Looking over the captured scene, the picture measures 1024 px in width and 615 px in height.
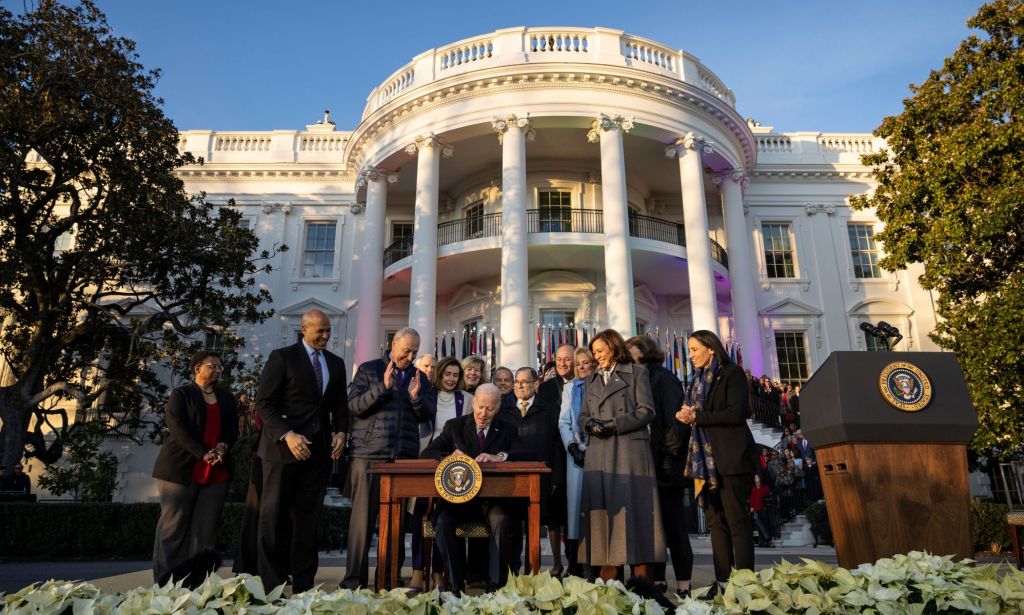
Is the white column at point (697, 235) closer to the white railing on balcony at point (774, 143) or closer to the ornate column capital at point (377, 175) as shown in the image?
the white railing on balcony at point (774, 143)

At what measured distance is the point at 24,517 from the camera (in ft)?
32.3

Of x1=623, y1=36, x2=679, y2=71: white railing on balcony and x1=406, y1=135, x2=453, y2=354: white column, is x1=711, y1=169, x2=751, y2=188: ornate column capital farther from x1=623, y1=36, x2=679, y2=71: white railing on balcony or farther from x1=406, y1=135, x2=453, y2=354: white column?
x1=406, y1=135, x2=453, y2=354: white column

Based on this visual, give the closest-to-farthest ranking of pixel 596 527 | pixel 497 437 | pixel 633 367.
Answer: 1. pixel 596 527
2. pixel 633 367
3. pixel 497 437

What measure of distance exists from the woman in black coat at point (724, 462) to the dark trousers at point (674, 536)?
0.20 m

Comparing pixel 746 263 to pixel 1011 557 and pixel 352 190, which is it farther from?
pixel 352 190

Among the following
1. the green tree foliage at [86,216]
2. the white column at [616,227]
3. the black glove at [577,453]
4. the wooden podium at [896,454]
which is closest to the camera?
the wooden podium at [896,454]

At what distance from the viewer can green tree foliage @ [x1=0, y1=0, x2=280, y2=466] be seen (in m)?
12.4

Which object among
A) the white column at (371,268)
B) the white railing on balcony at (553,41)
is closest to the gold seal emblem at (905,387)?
the white column at (371,268)

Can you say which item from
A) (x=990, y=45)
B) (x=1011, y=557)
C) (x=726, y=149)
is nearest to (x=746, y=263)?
(x=726, y=149)

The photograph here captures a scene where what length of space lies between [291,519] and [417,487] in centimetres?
102

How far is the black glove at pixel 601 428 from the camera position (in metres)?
4.34

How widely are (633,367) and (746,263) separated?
15.6 m

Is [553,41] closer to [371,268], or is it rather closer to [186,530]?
[371,268]

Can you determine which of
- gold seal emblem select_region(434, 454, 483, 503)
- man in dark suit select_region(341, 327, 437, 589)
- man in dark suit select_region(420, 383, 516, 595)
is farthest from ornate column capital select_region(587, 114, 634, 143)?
gold seal emblem select_region(434, 454, 483, 503)
